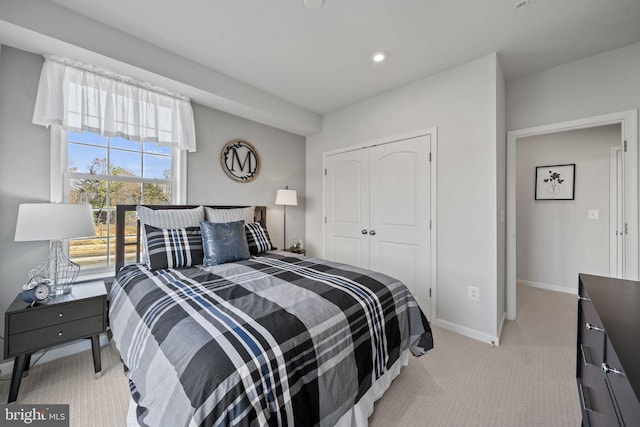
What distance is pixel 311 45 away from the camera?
2.21 metres

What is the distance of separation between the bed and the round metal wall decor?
1380 mm

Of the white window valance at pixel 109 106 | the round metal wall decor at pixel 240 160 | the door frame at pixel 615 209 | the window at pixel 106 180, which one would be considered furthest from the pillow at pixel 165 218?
the door frame at pixel 615 209

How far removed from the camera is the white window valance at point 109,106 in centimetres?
195

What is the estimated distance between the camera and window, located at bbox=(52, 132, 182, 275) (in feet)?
7.04

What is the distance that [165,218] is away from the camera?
7.45 feet

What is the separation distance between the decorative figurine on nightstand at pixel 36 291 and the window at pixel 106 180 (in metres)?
0.56

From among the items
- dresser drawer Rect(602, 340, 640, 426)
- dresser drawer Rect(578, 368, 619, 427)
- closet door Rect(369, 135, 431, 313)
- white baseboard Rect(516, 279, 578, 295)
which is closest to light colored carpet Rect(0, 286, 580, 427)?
dresser drawer Rect(578, 368, 619, 427)

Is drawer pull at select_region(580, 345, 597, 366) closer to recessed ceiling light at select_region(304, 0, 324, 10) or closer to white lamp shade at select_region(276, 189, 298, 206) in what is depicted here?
recessed ceiling light at select_region(304, 0, 324, 10)

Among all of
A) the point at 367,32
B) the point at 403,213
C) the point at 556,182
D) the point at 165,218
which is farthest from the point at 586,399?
the point at 556,182

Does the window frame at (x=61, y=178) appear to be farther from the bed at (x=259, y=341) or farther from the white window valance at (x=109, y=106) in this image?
the bed at (x=259, y=341)

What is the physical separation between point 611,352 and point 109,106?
3.36 meters

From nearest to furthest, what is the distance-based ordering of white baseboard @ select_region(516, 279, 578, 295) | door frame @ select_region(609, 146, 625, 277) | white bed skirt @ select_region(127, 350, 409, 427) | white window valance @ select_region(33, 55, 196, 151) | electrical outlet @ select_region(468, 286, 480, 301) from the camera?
white bed skirt @ select_region(127, 350, 409, 427), white window valance @ select_region(33, 55, 196, 151), electrical outlet @ select_region(468, 286, 480, 301), door frame @ select_region(609, 146, 625, 277), white baseboard @ select_region(516, 279, 578, 295)

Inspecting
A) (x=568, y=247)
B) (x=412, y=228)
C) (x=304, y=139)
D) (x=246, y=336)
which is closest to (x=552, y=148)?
(x=568, y=247)

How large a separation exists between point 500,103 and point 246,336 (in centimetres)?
297
